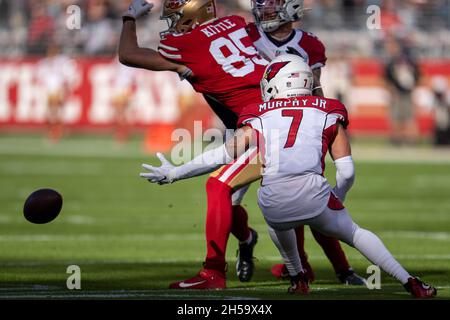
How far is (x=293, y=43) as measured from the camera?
834cm

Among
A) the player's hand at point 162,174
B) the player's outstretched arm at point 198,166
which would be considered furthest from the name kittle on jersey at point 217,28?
the player's hand at point 162,174

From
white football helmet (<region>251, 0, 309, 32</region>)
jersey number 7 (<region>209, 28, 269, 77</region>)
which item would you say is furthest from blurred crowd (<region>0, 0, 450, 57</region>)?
jersey number 7 (<region>209, 28, 269, 77</region>)

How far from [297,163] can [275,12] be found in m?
1.68

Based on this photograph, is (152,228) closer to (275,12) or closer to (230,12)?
(275,12)

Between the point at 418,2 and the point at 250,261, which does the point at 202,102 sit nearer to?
the point at 418,2

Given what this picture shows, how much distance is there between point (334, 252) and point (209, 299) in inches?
65.5

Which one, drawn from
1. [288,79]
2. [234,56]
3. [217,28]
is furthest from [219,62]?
[288,79]

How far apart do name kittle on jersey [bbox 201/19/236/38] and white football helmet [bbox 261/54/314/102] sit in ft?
2.91

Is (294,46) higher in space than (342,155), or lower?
higher

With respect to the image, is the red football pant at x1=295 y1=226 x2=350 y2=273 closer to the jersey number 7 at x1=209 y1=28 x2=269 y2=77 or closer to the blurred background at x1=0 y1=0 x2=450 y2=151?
the jersey number 7 at x1=209 y1=28 x2=269 y2=77

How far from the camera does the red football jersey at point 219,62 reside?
798 cm

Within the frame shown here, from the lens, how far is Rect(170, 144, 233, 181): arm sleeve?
7.34m

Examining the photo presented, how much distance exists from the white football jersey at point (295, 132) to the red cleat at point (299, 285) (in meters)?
0.68

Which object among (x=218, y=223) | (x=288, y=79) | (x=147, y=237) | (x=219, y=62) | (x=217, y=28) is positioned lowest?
(x=147, y=237)
